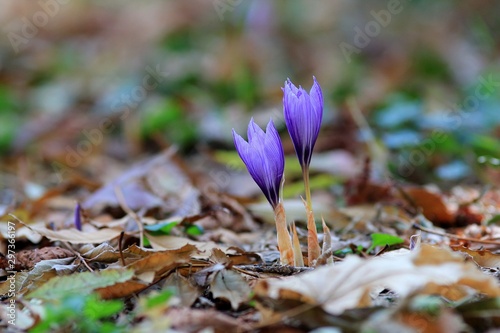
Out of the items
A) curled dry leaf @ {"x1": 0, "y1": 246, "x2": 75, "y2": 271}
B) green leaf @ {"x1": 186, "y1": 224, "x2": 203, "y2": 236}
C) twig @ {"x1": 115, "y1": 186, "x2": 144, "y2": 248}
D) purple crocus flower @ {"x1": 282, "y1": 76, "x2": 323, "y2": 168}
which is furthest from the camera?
green leaf @ {"x1": 186, "y1": 224, "x2": 203, "y2": 236}

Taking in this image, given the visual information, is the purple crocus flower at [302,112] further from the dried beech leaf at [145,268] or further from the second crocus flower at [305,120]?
the dried beech leaf at [145,268]

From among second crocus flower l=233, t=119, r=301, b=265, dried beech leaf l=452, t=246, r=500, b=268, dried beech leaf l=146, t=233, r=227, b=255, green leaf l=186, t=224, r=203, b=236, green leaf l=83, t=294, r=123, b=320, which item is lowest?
dried beech leaf l=452, t=246, r=500, b=268

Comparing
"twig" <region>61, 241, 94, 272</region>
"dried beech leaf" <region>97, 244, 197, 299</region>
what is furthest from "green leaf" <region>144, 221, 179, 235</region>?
"dried beech leaf" <region>97, 244, 197, 299</region>

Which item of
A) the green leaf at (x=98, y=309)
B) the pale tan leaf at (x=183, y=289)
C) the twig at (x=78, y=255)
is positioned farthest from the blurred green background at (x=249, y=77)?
the green leaf at (x=98, y=309)

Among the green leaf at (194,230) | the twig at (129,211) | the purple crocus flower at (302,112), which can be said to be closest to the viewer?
the purple crocus flower at (302,112)

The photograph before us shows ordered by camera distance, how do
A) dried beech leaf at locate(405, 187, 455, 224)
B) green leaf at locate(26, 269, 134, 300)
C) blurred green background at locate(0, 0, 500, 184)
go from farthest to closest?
1. blurred green background at locate(0, 0, 500, 184)
2. dried beech leaf at locate(405, 187, 455, 224)
3. green leaf at locate(26, 269, 134, 300)

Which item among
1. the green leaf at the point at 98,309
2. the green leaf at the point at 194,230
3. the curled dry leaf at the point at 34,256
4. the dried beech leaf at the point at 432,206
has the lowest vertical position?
the dried beech leaf at the point at 432,206

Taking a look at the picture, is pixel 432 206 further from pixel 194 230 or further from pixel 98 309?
pixel 98 309

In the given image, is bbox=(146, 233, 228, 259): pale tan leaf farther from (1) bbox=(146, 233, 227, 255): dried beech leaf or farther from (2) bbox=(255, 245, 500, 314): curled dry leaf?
(2) bbox=(255, 245, 500, 314): curled dry leaf
